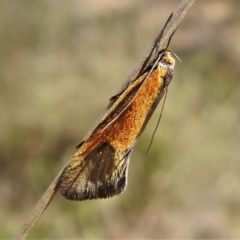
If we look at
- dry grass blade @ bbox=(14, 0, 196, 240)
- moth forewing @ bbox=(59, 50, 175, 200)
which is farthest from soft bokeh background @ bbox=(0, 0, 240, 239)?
dry grass blade @ bbox=(14, 0, 196, 240)

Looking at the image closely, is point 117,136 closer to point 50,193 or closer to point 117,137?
point 117,137

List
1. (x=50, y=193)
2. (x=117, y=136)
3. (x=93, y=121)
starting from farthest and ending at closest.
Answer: (x=93, y=121) < (x=117, y=136) < (x=50, y=193)

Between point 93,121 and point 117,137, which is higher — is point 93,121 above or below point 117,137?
below

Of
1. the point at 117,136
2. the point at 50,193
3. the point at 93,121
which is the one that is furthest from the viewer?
the point at 93,121

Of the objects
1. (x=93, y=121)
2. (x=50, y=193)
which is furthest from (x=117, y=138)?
(x=93, y=121)

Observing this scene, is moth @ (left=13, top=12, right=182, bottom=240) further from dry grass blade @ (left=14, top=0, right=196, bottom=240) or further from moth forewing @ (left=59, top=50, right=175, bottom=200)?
dry grass blade @ (left=14, top=0, right=196, bottom=240)

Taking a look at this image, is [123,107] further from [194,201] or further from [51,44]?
[51,44]

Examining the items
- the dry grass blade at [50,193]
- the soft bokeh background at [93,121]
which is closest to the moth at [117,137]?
the dry grass blade at [50,193]
